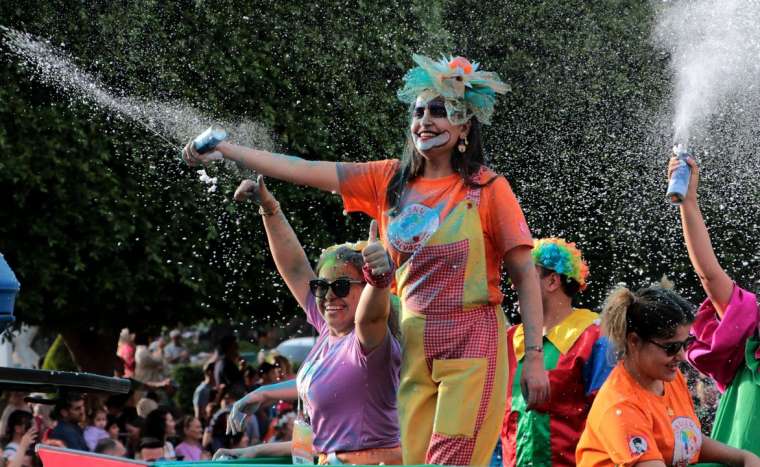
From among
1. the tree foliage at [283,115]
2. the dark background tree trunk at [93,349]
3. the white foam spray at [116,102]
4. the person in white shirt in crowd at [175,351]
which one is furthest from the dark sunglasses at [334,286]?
the person in white shirt in crowd at [175,351]

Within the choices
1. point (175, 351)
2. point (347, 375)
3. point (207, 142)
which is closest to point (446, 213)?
point (347, 375)

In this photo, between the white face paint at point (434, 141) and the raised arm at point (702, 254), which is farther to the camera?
the raised arm at point (702, 254)

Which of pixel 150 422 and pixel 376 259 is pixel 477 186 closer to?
pixel 376 259

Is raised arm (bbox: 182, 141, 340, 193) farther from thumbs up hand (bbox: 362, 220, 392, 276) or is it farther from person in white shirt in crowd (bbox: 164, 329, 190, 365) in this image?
person in white shirt in crowd (bbox: 164, 329, 190, 365)

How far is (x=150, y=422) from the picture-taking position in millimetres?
9758

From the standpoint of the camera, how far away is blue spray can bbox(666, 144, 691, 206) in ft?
15.3

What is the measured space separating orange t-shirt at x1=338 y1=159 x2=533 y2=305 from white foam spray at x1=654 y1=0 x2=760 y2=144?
282 cm

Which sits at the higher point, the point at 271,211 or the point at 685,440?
the point at 271,211

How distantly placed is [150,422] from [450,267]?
5993 mm

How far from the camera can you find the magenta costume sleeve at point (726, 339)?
490cm

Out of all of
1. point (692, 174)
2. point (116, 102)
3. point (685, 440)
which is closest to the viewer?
point (685, 440)

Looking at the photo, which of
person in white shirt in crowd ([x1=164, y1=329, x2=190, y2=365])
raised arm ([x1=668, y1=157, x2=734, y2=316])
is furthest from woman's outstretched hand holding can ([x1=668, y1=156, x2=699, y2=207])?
person in white shirt in crowd ([x1=164, y1=329, x2=190, y2=365])

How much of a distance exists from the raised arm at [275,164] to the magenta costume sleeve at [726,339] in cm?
160

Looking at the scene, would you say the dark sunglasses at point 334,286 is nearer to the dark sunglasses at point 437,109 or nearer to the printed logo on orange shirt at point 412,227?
the printed logo on orange shirt at point 412,227
